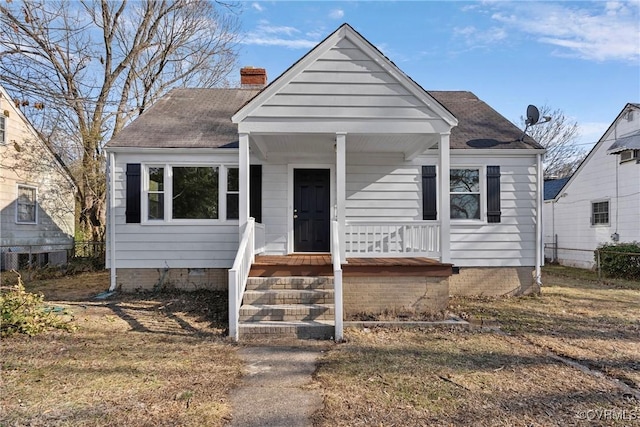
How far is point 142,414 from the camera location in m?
3.36

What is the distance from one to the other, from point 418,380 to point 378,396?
611mm

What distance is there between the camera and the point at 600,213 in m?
14.2

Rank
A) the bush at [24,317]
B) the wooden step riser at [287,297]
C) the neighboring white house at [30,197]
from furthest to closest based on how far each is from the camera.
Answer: the neighboring white house at [30,197], the wooden step riser at [287,297], the bush at [24,317]

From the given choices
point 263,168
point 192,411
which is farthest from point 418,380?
point 263,168

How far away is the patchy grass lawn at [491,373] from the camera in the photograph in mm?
3373

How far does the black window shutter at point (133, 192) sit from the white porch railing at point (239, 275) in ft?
10.6

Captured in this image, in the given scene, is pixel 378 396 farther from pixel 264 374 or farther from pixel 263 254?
pixel 263 254

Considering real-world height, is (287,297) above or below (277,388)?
above

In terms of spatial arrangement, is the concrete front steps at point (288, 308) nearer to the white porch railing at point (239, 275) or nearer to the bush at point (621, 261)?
the white porch railing at point (239, 275)

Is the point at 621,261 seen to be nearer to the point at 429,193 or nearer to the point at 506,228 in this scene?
the point at 506,228

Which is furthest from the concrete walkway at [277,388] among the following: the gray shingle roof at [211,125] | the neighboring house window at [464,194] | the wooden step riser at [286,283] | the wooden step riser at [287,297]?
the neighboring house window at [464,194]

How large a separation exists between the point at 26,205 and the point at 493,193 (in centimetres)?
1557

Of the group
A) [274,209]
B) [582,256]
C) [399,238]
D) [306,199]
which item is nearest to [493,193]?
[399,238]

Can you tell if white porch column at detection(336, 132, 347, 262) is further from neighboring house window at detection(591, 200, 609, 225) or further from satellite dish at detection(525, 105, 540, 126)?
neighboring house window at detection(591, 200, 609, 225)
